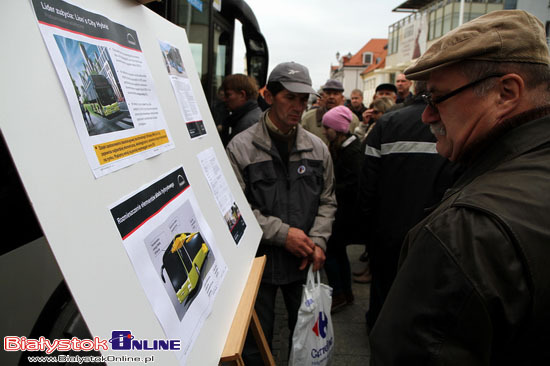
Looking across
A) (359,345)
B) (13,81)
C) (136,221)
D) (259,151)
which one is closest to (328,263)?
(359,345)

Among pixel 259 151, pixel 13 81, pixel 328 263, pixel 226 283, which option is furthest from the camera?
pixel 328 263

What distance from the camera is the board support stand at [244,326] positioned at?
1068mm

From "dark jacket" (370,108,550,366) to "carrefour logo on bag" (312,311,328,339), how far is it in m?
1.15

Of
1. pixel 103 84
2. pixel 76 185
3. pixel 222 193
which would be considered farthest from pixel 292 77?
pixel 76 185

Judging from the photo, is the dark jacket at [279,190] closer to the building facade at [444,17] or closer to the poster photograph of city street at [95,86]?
the poster photograph of city street at [95,86]

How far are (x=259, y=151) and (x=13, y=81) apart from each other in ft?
4.99

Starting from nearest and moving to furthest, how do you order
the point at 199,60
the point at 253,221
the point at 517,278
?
the point at 517,278 < the point at 253,221 < the point at 199,60

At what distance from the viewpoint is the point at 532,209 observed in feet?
2.66

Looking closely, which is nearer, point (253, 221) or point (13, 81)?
point (13, 81)

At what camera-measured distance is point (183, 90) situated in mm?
1418

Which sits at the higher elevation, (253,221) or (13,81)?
(13,81)

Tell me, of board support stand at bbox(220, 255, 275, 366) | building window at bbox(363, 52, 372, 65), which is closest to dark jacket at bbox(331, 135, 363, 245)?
board support stand at bbox(220, 255, 275, 366)

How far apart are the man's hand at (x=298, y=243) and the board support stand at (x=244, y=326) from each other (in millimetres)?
396

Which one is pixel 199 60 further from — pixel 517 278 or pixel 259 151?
pixel 517 278
